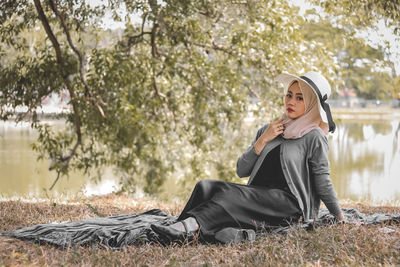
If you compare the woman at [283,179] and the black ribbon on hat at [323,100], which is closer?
the woman at [283,179]

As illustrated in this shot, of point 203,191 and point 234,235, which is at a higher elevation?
point 203,191

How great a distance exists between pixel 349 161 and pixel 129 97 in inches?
514

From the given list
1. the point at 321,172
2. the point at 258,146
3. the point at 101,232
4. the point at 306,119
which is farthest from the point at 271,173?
the point at 101,232

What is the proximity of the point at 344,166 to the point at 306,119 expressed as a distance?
1499 centimetres

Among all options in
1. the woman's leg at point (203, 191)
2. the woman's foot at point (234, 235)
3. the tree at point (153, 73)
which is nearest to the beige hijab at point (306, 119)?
the woman's leg at point (203, 191)

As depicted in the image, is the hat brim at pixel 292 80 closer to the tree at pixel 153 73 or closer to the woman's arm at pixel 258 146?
the woman's arm at pixel 258 146

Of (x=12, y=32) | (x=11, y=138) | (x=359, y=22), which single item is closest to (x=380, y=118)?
(x=11, y=138)

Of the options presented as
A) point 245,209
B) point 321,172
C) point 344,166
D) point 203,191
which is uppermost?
point 321,172

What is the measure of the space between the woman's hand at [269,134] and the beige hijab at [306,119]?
2.3 inches

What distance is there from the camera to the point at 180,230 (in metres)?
3.13

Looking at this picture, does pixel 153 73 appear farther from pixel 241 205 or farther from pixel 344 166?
pixel 344 166

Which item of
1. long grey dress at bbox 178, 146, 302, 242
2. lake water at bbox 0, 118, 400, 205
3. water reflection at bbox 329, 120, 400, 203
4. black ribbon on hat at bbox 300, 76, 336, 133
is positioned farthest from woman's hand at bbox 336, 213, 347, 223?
water reflection at bbox 329, 120, 400, 203

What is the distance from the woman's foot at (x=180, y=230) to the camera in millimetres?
3082

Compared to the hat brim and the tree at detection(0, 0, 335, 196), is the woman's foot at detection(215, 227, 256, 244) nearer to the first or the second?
the hat brim
